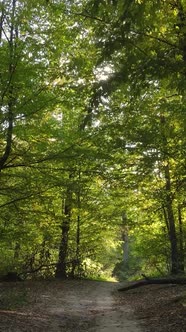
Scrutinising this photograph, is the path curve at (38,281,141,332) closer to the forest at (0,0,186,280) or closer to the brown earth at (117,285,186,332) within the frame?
the brown earth at (117,285,186,332)

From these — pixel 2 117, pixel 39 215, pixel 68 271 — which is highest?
pixel 2 117

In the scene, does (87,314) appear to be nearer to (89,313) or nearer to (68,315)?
(89,313)

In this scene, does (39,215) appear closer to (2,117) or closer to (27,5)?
(2,117)

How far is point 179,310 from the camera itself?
30.7ft

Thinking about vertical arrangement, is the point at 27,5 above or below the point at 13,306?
above

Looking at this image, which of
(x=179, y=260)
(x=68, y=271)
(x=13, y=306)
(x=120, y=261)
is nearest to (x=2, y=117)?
(x=13, y=306)

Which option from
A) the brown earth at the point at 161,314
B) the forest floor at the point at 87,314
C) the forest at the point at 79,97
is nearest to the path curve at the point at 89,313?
the forest floor at the point at 87,314

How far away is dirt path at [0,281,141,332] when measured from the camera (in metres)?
8.44

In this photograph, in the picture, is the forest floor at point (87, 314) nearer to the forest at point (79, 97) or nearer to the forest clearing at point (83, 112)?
the forest clearing at point (83, 112)

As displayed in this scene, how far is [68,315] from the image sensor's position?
34.6 ft

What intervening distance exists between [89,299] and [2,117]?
8.97 metres

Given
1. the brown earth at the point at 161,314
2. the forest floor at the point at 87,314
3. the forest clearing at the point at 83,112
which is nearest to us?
the forest clearing at the point at 83,112

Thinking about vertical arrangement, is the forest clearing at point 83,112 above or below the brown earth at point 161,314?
above

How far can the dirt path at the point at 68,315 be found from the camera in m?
8.44
